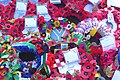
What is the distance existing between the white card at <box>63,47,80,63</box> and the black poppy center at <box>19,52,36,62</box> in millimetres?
179

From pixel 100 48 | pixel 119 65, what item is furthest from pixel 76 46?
pixel 119 65

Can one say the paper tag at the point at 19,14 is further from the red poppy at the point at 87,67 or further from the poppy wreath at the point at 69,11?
the red poppy at the point at 87,67

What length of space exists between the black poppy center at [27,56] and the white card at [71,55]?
0.18m

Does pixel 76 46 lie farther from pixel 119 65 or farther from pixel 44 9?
pixel 44 9

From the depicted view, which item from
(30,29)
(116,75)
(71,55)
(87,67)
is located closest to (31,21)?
(30,29)

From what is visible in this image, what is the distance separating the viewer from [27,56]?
1819mm

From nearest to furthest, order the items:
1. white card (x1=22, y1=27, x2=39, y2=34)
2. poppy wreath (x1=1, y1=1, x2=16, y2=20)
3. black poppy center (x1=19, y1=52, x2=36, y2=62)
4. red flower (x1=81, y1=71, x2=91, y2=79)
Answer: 1. red flower (x1=81, y1=71, x2=91, y2=79)
2. black poppy center (x1=19, y1=52, x2=36, y2=62)
3. white card (x1=22, y1=27, x2=39, y2=34)
4. poppy wreath (x1=1, y1=1, x2=16, y2=20)

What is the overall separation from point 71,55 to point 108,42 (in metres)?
0.23

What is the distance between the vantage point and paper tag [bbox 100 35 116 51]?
A: 5.96 feet

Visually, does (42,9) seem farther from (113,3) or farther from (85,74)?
(85,74)

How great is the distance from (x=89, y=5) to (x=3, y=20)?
56cm

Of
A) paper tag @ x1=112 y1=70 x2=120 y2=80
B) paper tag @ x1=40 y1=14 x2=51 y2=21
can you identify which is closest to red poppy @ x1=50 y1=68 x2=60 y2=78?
paper tag @ x1=112 y1=70 x2=120 y2=80

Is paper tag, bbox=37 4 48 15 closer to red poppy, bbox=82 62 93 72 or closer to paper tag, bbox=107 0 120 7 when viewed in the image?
paper tag, bbox=107 0 120 7

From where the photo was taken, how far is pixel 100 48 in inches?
72.2
